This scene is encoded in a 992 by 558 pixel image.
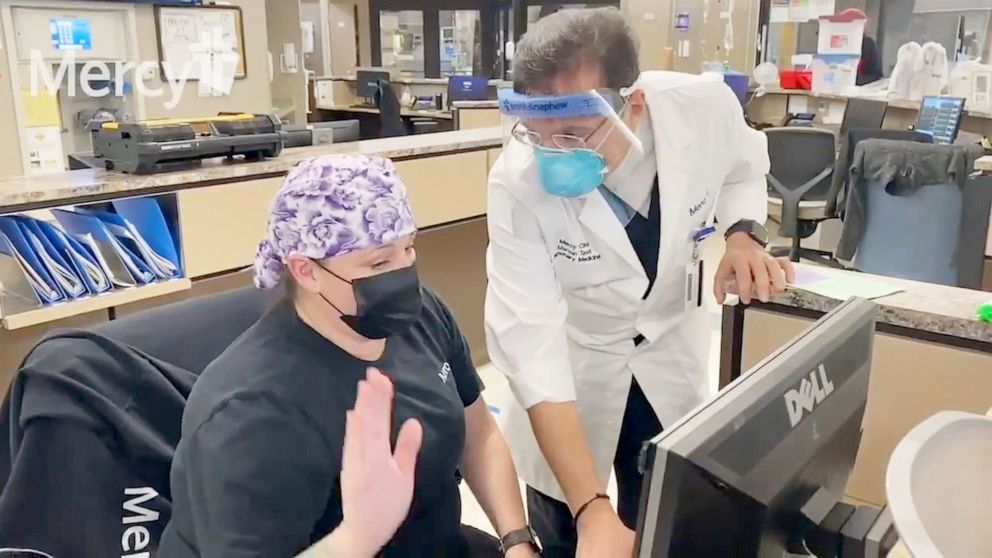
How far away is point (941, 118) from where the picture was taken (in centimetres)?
450

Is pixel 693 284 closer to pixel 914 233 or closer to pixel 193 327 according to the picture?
pixel 193 327

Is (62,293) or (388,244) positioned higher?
(388,244)

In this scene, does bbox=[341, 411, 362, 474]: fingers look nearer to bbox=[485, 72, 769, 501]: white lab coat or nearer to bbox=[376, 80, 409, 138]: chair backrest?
bbox=[485, 72, 769, 501]: white lab coat

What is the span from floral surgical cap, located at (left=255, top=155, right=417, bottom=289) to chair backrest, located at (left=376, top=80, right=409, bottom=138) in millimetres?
6633

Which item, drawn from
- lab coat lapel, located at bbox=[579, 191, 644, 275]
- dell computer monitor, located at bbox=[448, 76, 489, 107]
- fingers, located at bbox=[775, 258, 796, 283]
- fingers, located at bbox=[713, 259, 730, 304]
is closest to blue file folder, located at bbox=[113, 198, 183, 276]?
lab coat lapel, located at bbox=[579, 191, 644, 275]

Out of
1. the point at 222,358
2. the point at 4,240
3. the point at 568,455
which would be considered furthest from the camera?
the point at 4,240

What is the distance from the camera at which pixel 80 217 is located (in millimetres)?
2275

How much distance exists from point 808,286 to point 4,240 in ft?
5.88

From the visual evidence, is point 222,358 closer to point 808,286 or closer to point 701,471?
point 701,471

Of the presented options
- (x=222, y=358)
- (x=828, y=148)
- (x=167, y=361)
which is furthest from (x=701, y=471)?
(x=828, y=148)

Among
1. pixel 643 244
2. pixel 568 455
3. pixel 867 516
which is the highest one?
pixel 643 244

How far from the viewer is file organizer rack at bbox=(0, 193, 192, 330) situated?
2.10m

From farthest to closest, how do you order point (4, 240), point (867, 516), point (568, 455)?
point (4, 240)
point (568, 455)
point (867, 516)

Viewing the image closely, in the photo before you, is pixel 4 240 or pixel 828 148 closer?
pixel 4 240
